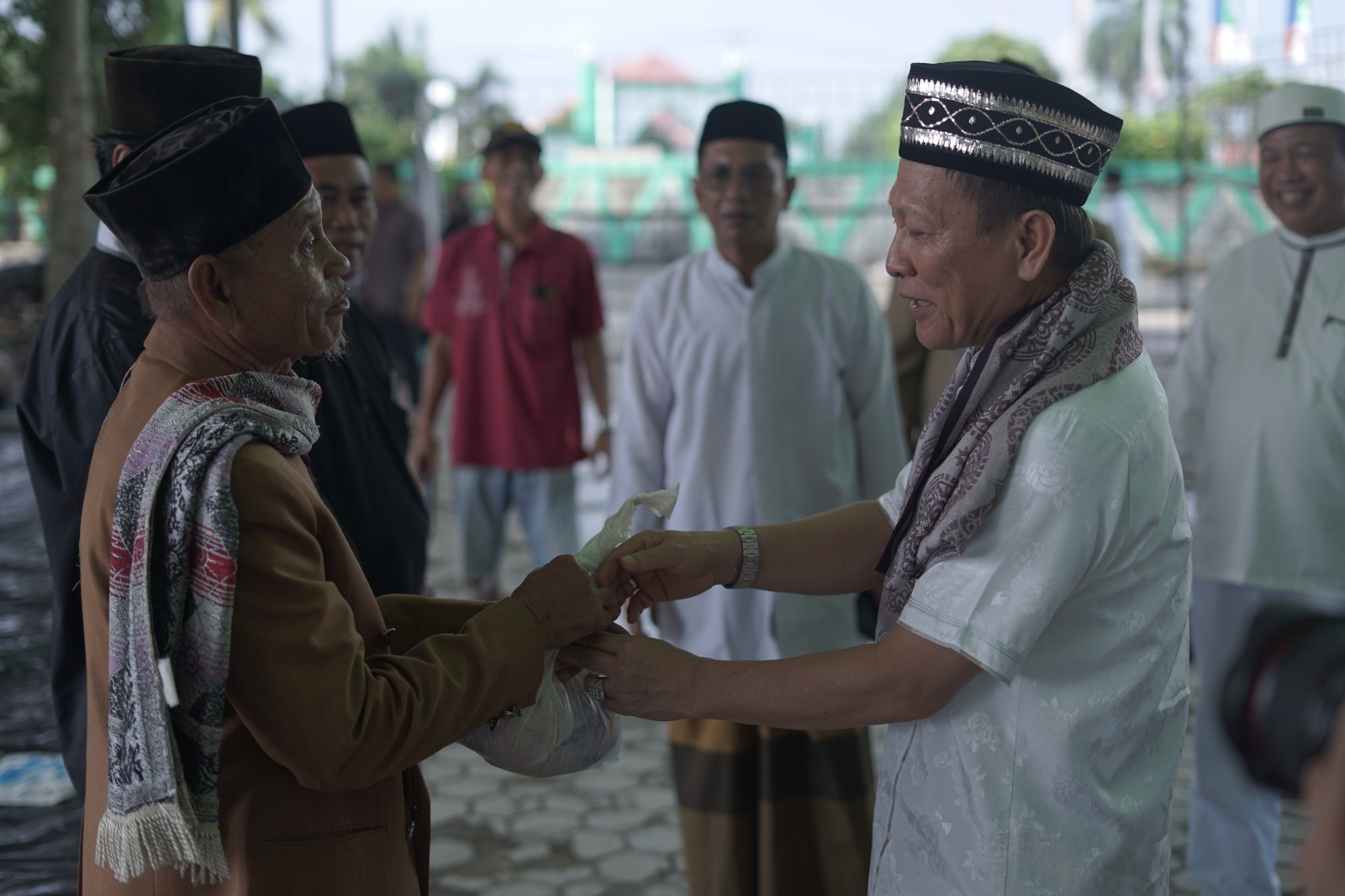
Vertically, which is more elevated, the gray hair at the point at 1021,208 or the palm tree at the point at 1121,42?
the palm tree at the point at 1121,42

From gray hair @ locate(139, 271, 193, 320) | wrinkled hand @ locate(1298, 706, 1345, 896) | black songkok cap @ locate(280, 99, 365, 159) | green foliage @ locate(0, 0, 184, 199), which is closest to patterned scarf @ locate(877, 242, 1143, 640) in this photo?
wrinkled hand @ locate(1298, 706, 1345, 896)

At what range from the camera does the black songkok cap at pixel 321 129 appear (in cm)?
306

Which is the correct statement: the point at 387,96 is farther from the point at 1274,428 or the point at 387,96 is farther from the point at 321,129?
the point at 1274,428

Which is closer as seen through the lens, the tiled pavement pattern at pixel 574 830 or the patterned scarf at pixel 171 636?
the patterned scarf at pixel 171 636

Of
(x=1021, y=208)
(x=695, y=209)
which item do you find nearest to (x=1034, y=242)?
(x=1021, y=208)

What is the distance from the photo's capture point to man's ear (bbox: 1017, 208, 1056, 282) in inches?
68.6

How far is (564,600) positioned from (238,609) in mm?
536

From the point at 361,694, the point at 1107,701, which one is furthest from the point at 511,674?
the point at 1107,701

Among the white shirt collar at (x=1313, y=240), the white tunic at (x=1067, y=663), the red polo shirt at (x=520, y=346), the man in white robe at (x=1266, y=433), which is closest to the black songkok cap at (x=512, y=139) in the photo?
the red polo shirt at (x=520, y=346)

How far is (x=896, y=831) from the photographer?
1.91 m

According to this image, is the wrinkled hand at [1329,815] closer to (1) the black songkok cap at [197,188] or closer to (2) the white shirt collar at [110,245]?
(1) the black songkok cap at [197,188]

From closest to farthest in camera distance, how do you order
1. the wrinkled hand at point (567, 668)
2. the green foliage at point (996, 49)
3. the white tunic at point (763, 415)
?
the wrinkled hand at point (567, 668)
the white tunic at point (763, 415)
the green foliage at point (996, 49)

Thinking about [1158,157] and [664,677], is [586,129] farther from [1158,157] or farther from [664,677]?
[664,677]

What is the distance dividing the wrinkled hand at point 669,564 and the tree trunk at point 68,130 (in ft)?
16.4
